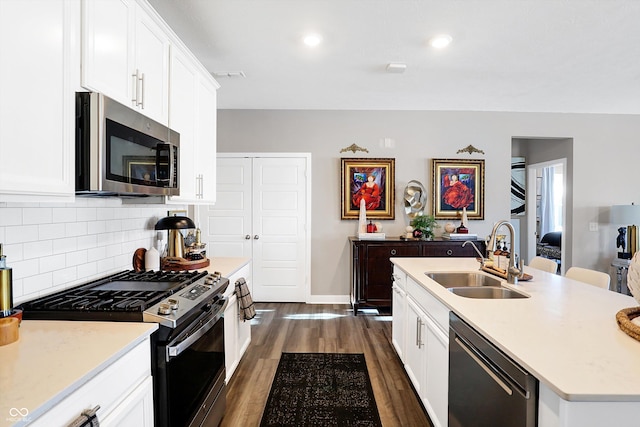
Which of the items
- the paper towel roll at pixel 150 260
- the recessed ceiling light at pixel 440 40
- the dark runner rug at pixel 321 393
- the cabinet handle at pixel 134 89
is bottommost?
the dark runner rug at pixel 321 393

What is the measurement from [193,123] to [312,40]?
44.3 inches

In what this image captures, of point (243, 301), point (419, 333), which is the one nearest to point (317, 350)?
point (243, 301)

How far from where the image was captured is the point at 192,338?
5.18ft

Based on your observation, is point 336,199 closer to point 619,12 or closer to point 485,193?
point 485,193

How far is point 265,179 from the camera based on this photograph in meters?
4.72

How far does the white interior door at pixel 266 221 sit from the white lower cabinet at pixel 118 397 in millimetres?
3436

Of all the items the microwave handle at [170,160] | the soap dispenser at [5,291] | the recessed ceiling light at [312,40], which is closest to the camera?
the soap dispenser at [5,291]

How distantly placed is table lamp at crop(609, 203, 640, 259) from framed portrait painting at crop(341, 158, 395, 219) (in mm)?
2901

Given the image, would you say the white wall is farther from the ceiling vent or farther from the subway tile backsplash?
the subway tile backsplash

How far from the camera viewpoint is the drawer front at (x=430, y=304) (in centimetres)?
175

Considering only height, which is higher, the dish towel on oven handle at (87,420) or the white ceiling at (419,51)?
the white ceiling at (419,51)

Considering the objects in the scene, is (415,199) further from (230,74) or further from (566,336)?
(566,336)

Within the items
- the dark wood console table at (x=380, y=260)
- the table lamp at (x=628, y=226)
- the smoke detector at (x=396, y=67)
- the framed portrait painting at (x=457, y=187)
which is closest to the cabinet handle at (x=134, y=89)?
the smoke detector at (x=396, y=67)

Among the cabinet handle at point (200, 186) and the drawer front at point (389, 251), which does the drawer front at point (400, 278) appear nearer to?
the drawer front at point (389, 251)
